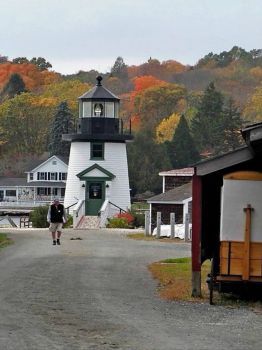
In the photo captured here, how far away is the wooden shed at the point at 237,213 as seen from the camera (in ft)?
58.1

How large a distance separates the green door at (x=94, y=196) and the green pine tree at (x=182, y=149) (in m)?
27.7

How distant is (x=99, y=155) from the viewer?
64.9m

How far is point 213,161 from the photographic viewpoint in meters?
18.4

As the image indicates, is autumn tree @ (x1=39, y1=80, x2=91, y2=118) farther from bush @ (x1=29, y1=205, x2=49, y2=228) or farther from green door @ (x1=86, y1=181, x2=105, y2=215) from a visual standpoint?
bush @ (x1=29, y1=205, x2=49, y2=228)

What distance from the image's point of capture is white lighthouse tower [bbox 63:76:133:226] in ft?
210

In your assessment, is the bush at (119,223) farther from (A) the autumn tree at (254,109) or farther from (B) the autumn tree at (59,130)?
(A) the autumn tree at (254,109)

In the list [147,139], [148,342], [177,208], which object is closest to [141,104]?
[147,139]

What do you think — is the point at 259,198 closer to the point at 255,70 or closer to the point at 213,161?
the point at 213,161

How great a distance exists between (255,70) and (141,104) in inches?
1828

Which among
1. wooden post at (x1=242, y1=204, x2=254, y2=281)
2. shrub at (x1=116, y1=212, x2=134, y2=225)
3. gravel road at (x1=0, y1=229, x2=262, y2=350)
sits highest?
shrub at (x1=116, y1=212, x2=134, y2=225)

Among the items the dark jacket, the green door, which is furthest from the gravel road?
the green door

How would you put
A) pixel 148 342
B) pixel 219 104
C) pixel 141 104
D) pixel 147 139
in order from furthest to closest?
pixel 141 104
pixel 219 104
pixel 147 139
pixel 148 342

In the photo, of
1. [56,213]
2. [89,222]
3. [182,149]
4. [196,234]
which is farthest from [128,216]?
[196,234]

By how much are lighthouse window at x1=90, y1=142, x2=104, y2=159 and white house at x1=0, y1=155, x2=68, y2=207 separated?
108 feet
